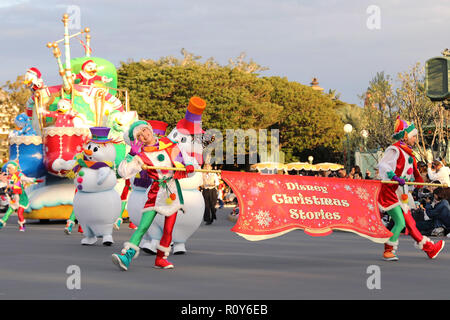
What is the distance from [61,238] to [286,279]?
27.5 ft

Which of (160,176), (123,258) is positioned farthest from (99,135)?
(123,258)

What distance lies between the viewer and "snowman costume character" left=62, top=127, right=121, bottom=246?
48.5ft

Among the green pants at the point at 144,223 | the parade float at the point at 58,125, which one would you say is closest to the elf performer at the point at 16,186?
the parade float at the point at 58,125

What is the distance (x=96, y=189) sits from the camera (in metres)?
15.1

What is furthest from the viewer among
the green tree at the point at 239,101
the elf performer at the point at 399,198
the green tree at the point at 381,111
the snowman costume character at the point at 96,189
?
the green tree at the point at 239,101

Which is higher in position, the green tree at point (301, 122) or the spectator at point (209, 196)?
the spectator at point (209, 196)

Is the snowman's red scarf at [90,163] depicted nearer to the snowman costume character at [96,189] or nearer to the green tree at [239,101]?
the snowman costume character at [96,189]

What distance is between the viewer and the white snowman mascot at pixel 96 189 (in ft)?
48.5

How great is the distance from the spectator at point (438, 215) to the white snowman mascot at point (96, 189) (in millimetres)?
6441

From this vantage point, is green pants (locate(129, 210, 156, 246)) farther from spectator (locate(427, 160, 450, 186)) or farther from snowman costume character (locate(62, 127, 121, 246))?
spectator (locate(427, 160, 450, 186))

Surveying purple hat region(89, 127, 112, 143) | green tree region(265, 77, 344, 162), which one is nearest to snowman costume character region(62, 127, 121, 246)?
purple hat region(89, 127, 112, 143)

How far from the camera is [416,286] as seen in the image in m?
8.77
